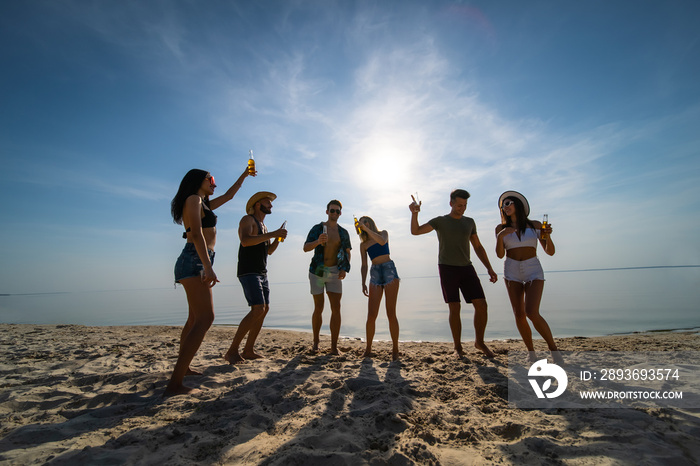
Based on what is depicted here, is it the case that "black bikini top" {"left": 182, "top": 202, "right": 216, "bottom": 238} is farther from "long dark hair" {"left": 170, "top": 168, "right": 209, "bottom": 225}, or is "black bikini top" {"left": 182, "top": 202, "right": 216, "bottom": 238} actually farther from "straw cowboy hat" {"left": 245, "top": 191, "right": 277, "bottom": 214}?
"straw cowboy hat" {"left": 245, "top": 191, "right": 277, "bottom": 214}

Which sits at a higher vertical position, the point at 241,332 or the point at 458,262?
the point at 458,262

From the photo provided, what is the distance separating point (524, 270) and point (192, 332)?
4220mm

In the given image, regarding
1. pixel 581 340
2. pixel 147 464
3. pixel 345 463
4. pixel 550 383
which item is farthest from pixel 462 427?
pixel 581 340

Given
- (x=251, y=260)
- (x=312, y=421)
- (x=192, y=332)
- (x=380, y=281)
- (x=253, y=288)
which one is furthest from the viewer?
(x=380, y=281)

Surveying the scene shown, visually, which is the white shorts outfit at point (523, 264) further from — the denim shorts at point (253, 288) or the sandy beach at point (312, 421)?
the denim shorts at point (253, 288)

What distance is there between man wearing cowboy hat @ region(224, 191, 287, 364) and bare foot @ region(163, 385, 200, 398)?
4.14 feet

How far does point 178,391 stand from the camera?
308cm

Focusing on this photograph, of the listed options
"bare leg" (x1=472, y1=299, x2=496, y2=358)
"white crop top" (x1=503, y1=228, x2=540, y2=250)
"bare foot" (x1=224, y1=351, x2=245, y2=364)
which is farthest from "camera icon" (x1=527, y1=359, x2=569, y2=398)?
"bare foot" (x1=224, y1=351, x2=245, y2=364)

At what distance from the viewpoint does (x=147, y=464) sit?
184 cm

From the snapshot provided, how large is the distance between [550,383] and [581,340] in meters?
4.14

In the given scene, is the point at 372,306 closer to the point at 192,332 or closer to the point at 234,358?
the point at 234,358

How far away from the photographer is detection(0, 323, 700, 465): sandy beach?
6.28 feet

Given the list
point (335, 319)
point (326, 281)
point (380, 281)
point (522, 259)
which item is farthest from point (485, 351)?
point (326, 281)

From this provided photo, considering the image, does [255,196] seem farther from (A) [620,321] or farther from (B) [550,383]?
(A) [620,321]
